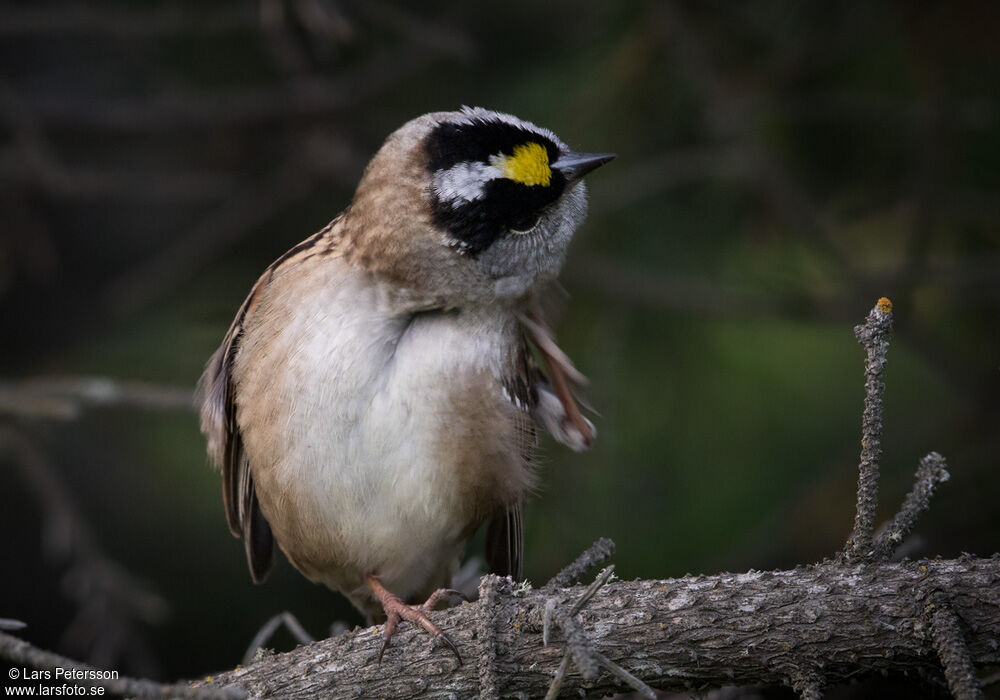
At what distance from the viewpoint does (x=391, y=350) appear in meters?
2.54

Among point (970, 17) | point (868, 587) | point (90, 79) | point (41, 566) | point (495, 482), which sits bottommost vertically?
point (868, 587)

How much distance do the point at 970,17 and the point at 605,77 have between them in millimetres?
1308

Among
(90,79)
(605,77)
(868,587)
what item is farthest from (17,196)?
(868,587)

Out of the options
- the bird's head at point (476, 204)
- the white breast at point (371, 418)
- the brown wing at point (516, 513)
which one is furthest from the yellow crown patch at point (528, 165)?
the brown wing at point (516, 513)

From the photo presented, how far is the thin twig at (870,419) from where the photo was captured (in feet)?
5.78

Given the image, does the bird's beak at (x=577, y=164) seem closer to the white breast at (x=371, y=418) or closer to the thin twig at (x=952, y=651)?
the white breast at (x=371, y=418)

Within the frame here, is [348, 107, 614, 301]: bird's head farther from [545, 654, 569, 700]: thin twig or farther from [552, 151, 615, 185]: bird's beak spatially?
[545, 654, 569, 700]: thin twig

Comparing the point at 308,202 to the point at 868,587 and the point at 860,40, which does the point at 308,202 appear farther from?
the point at 868,587

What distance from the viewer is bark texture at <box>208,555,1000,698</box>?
1.89 meters

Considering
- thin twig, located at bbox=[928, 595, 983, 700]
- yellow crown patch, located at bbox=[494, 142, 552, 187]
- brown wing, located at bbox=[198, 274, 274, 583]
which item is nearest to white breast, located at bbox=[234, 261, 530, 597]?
brown wing, located at bbox=[198, 274, 274, 583]

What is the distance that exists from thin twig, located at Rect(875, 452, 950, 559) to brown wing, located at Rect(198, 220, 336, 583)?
1.56 metres

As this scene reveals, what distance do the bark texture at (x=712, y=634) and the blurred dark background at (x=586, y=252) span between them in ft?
4.52

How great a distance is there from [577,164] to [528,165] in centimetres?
13

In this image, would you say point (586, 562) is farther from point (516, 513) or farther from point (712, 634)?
point (516, 513)
